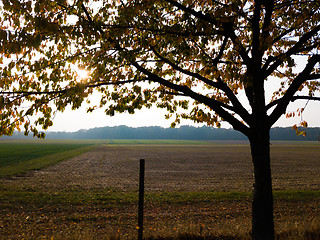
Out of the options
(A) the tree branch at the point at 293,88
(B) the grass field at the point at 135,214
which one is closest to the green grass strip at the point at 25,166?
(B) the grass field at the point at 135,214

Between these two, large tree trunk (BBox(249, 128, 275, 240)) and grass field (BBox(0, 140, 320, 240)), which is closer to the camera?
large tree trunk (BBox(249, 128, 275, 240))

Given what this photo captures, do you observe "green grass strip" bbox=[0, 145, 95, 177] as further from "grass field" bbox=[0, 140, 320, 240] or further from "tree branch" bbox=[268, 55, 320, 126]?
"tree branch" bbox=[268, 55, 320, 126]

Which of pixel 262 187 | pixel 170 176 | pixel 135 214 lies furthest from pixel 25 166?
pixel 262 187

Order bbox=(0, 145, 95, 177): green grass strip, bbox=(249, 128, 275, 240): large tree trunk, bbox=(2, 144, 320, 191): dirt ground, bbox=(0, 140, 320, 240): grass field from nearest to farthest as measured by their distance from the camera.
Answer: bbox=(249, 128, 275, 240): large tree trunk
bbox=(0, 140, 320, 240): grass field
bbox=(2, 144, 320, 191): dirt ground
bbox=(0, 145, 95, 177): green grass strip

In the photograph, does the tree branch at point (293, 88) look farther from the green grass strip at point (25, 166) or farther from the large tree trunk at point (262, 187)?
the green grass strip at point (25, 166)

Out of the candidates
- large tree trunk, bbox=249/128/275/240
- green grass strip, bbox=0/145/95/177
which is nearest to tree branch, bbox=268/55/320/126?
large tree trunk, bbox=249/128/275/240

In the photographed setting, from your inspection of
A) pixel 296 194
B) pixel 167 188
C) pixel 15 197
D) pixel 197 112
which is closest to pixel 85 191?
pixel 15 197

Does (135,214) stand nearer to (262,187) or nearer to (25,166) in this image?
(262,187)

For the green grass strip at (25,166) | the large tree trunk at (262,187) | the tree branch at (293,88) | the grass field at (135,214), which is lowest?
the green grass strip at (25,166)

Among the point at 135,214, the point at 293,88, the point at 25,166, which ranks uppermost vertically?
the point at 293,88

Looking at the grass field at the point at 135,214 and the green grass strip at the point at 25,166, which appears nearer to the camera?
the grass field at the point at 135,214

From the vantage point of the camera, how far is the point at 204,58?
619cm

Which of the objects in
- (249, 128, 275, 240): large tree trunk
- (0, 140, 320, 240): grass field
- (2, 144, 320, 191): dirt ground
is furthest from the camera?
(2, 144, 320, 191): dirt ground

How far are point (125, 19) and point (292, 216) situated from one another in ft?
30.0
